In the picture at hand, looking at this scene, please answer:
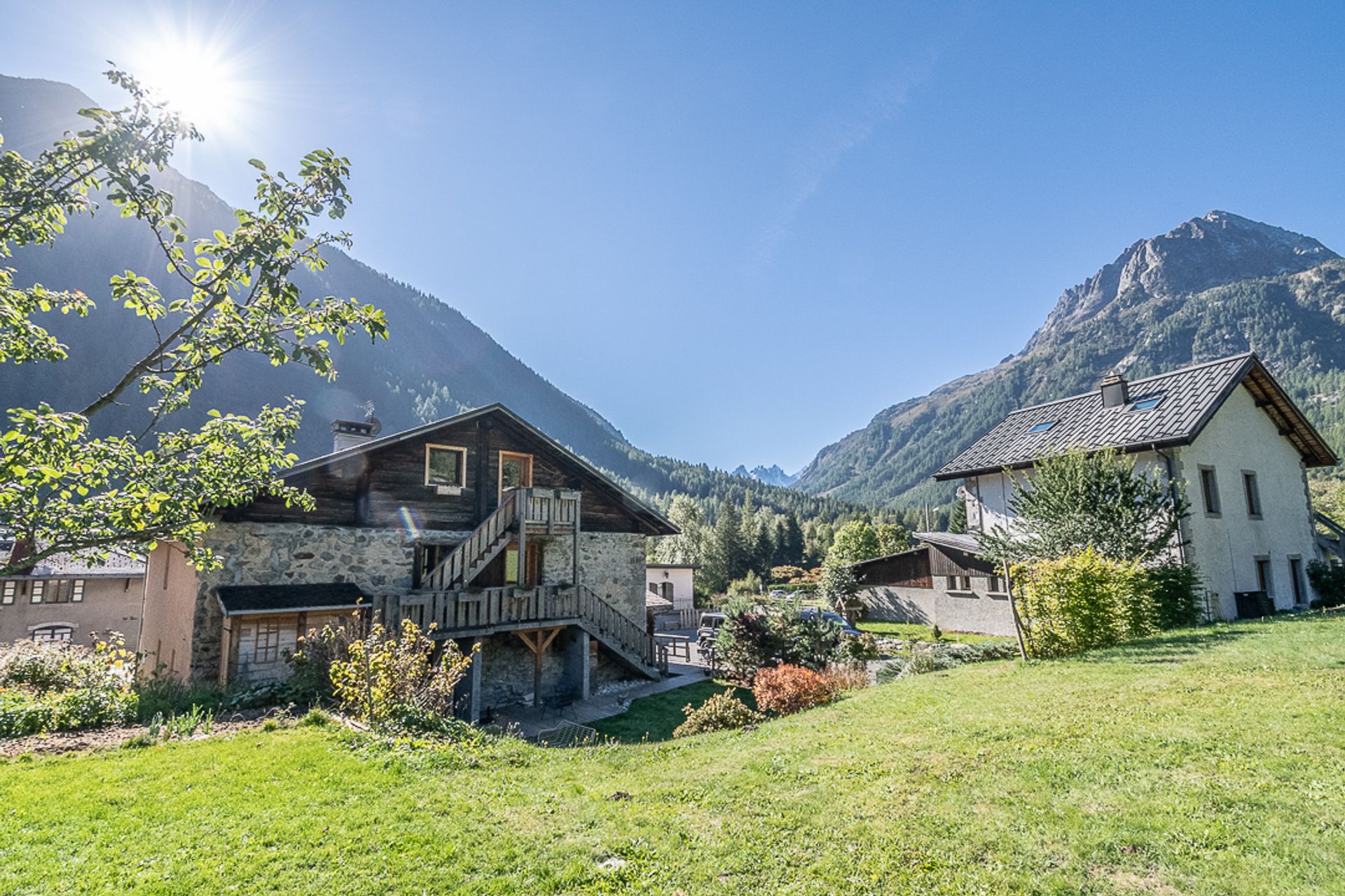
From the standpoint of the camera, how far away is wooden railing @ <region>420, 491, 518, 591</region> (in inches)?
623

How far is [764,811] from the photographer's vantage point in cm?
621

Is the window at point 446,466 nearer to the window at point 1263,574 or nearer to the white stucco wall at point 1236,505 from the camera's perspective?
the white stucco wall at point 1236,505

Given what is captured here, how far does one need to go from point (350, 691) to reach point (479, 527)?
6668mm

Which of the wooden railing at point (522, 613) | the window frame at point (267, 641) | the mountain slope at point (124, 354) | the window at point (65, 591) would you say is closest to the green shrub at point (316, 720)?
the wooden railing at point (522, 613)

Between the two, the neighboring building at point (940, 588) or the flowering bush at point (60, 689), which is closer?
the flowering bush at point (60, 689)

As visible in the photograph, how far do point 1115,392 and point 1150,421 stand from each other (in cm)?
311

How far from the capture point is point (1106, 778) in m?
6.10

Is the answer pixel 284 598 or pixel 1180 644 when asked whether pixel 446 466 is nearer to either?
pixel 284 598

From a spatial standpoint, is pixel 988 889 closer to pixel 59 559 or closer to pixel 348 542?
pixel 348 542

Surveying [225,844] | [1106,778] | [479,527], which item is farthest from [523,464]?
[1106,778]

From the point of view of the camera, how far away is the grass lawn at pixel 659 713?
1435 centimetres

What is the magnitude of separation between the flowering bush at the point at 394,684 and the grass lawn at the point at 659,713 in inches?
157

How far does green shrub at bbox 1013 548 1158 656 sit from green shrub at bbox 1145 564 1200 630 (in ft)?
10.5

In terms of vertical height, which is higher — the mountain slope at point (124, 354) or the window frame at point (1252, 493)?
the mountain slope at point (124, 354)
